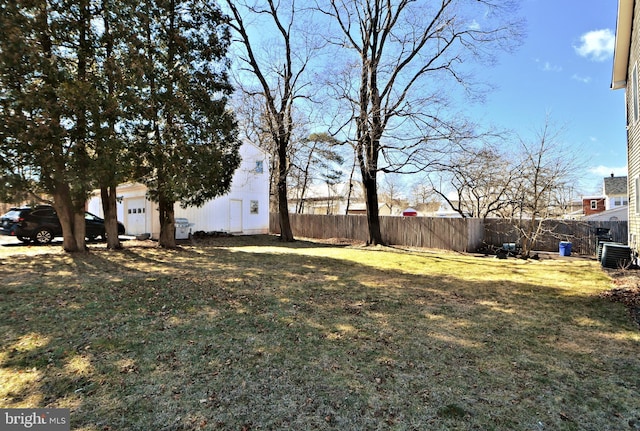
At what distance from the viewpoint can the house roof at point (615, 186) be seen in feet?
96.4

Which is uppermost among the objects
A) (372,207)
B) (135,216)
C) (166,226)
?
(372,207)

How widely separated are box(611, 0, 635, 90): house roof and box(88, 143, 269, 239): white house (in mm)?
15738

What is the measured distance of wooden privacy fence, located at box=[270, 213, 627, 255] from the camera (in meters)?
15.1

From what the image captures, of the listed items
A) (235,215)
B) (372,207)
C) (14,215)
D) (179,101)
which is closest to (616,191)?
(372,207)

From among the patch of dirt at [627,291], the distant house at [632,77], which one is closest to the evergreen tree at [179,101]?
the patch of dirt at [627,291]

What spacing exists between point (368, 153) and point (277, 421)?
12996mm

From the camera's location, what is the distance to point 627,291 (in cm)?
609

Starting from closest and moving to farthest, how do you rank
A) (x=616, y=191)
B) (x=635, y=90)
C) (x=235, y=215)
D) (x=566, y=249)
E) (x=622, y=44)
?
(x=635, y=90)
(x=622, y=44)
(x=566, y=249)
(x=235, y=215)
(x=616, y=191)

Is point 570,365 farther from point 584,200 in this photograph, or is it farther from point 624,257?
point 584,200

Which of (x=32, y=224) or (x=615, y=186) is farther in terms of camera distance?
(x=615, y=186)

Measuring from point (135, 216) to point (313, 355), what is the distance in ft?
58.2

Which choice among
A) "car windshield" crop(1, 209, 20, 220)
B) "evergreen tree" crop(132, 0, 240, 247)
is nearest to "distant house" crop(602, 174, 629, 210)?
"evergreen tree" crop(132, 0, 240, 247)

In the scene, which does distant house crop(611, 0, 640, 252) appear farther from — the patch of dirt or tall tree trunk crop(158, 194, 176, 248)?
tall tree trunk crop(158, 194, 176, 248)

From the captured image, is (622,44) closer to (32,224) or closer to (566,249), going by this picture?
(566,249)
